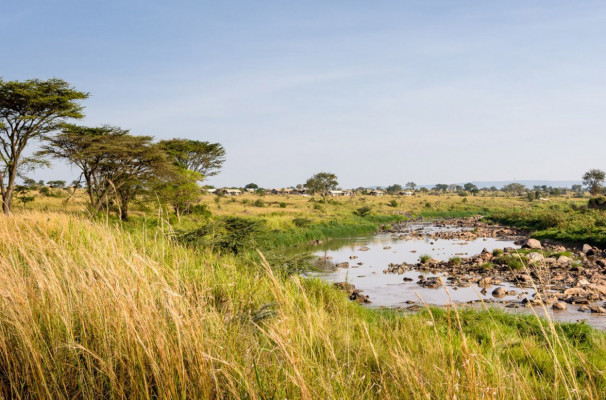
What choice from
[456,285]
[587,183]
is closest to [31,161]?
[456,285]

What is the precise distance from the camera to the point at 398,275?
17031 millimetres

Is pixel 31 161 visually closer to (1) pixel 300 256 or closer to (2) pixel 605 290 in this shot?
(1) pixel 300 256

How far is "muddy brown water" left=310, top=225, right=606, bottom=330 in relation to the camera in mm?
10969

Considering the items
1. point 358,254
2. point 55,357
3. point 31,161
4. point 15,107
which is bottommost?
point 358,254

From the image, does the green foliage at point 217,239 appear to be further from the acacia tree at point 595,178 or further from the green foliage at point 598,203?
the acacia tree at point 595,178

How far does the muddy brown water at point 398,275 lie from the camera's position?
11.0 m

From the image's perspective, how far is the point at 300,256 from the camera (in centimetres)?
1114

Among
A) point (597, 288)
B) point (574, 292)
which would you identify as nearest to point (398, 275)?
point (574, 292)

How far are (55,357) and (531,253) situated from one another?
2030cm

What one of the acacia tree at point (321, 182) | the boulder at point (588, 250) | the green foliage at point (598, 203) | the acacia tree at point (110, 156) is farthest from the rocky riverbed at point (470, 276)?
the acacia tree at point (321, 182)

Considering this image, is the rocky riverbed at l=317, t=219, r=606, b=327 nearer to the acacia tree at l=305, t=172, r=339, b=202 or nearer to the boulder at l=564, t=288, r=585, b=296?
the boulder at l=564, t=288, r=585, b=296

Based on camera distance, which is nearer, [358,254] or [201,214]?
[358,254]

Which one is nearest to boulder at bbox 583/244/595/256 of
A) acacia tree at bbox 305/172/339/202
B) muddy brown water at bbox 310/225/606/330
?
muddy brown water at bbox 310/225/606/330

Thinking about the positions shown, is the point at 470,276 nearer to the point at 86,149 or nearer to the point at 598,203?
the point at 86,149
